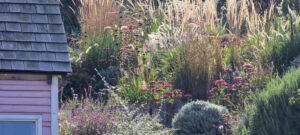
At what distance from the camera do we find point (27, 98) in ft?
23.3

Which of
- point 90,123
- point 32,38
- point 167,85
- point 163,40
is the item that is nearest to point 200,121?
point 167,85

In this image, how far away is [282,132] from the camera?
7465 millimetres

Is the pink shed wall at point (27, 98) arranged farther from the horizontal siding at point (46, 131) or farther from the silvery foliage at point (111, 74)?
the silvery foliage at point (111, 74)

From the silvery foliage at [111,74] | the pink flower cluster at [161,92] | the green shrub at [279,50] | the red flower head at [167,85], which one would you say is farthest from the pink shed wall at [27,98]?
the green shrub at [279,50]

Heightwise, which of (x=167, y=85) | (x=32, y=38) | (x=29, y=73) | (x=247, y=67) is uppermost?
(x=32, y=38)

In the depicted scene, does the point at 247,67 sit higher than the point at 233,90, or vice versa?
the point at 247,67

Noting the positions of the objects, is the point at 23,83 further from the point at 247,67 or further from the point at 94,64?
the point at 94,64

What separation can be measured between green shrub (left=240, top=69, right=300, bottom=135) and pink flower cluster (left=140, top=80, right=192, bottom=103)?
204 cm

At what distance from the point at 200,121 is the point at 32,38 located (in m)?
3.07

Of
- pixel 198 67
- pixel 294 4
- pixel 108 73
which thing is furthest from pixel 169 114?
pixel 294 4

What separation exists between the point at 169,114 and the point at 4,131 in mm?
3707

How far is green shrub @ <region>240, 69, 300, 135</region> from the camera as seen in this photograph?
24.3 ft

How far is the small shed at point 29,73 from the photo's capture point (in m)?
6.97

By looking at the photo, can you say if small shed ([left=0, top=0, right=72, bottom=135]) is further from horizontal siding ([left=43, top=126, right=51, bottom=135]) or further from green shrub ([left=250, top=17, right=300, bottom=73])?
green shrub ([left=250, top=17, right=300, bottom=73])
